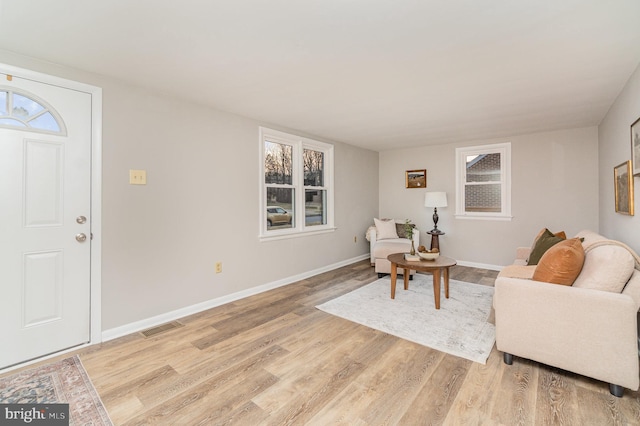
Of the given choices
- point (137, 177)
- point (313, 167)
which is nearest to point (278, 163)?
point (313, 167)

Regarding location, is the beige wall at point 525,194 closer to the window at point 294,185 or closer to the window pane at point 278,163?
the window at point 294,185

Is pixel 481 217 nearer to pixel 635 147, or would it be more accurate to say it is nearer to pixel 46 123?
pixel 635 147

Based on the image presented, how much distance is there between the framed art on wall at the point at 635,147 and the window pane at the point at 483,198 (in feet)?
8.00

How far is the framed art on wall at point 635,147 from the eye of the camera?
2293 mm

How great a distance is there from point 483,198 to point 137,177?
5.08 metres

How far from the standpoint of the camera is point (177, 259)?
2992 mm

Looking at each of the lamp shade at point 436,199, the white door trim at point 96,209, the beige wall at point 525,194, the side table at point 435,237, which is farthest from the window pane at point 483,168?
the white door trim at point 96,209

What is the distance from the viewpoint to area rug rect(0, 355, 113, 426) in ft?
5.35

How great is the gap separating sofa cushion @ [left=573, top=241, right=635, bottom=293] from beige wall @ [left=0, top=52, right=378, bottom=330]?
3175 mm

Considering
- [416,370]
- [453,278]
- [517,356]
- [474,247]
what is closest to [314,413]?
[416,370]

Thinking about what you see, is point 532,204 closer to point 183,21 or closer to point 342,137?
point 342,137

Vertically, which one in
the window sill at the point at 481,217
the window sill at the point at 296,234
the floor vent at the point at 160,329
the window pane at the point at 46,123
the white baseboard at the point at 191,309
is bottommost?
the floor vent at the point at 160,329

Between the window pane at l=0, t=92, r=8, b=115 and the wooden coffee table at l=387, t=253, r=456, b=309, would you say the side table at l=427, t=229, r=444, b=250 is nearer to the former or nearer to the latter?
the wooden coffee table at l=387, t=253, r=456, b=309

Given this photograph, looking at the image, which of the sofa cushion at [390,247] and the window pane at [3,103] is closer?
the window pane at [3,103]
